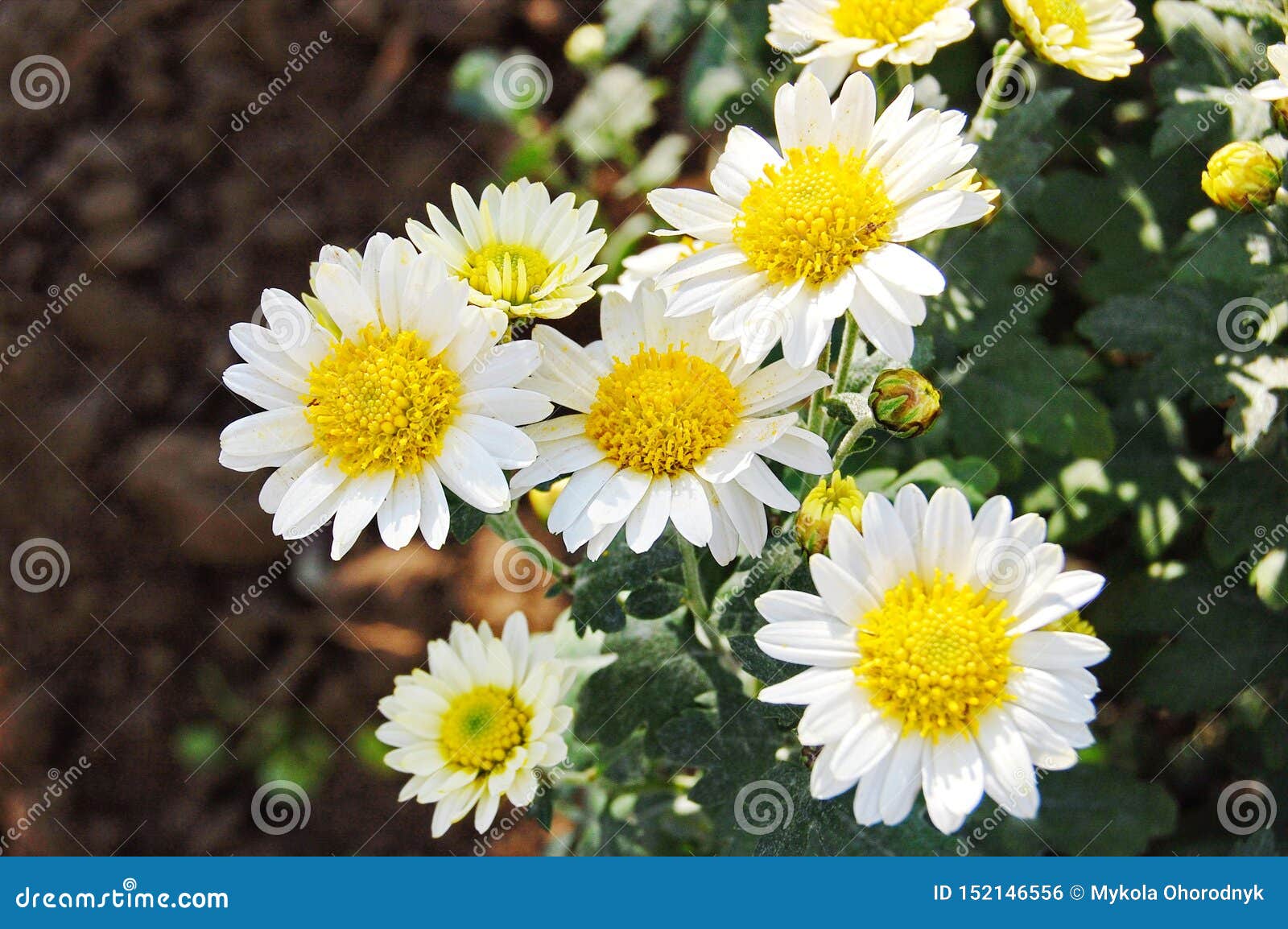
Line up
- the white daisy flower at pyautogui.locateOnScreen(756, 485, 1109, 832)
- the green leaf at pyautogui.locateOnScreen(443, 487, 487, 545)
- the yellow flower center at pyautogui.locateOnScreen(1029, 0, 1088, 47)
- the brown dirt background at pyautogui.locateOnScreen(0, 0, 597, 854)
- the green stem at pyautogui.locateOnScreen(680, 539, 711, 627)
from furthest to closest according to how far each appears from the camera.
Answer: the brown dirt background at pyautogui.locateOnScreen(0, 0, 597, 854), the yellow flower center at pyautogui.locateOnScreen(1029, 0, 1088, 47), the green stem at pyautogui.locateOnScreen(680, 539, 711, 627), the green leaf at pyautogui.locateOnScreen(443, 487, 487, 545), the white daisy flower at pyautogui.locateOnScreen(756, 485, 1109, 832)

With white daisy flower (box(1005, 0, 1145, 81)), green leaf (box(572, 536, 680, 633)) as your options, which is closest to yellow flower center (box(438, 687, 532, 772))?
green leaf (box(572, 536, 680, 633))

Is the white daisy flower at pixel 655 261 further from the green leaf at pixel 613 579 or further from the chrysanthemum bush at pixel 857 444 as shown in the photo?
the green leaf at pixel 613 579

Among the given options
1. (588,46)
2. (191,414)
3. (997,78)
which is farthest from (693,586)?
(191,414)

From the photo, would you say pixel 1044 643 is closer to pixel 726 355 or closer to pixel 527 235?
pixel 726 355

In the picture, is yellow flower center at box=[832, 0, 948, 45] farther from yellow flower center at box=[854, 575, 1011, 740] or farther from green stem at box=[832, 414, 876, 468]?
yellow flower center at box=[854, 575, 1011, 740]

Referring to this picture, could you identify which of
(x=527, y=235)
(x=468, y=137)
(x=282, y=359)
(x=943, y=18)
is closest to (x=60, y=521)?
(x=468, y=137)

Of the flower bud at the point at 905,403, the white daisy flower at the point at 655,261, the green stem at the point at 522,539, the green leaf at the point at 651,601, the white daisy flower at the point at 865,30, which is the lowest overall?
the green stem at the point at 522,539

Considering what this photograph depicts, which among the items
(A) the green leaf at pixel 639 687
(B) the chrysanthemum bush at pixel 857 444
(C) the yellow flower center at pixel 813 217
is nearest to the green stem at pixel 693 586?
(B) the chrysanthemum bush at pixel 857 444
